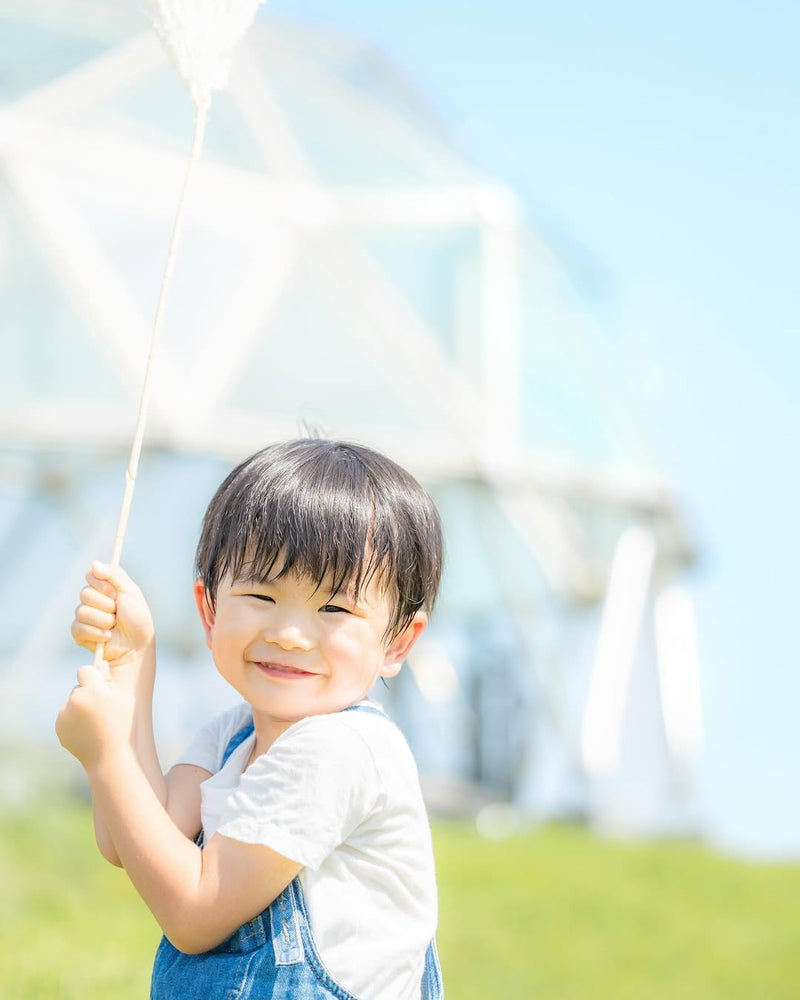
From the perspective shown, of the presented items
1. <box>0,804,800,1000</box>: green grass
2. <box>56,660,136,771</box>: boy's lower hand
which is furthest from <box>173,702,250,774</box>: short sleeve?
<box>0,804,800,1000</box>: green grass

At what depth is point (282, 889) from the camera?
172 cm

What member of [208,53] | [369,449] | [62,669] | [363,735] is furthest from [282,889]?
[62,669]

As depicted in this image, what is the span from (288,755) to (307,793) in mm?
58

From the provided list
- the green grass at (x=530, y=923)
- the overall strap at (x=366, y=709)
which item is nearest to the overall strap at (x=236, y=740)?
the overall strap at (x=366, y=709)

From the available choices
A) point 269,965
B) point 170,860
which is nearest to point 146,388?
point 170,860

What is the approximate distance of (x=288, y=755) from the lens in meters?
1.75

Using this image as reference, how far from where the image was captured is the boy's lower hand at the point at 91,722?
177 cm

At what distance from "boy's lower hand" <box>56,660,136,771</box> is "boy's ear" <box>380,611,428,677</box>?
39cm

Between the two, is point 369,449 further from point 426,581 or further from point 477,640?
point 477,640

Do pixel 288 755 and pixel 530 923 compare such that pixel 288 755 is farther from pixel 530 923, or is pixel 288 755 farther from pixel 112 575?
pixel 530 923

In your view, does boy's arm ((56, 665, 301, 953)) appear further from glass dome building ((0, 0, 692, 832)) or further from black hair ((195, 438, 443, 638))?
glass dome building ((0, 0, 692, 832))

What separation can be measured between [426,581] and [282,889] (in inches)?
18.7

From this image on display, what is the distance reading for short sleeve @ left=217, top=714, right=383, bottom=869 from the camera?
5.56 feet

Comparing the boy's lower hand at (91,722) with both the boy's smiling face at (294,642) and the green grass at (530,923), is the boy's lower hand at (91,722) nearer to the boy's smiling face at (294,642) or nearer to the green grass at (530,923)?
the boy's smiling face at (294,642)
